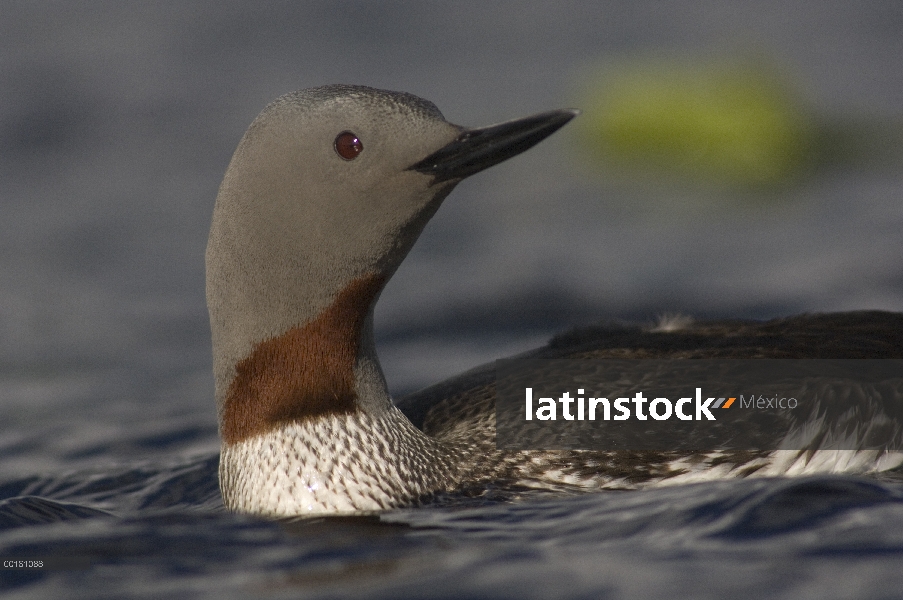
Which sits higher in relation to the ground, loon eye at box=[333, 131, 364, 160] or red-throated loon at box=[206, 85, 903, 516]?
loon eye at box=[333, 131, 364, 160]

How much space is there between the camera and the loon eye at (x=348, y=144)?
3.77 meters

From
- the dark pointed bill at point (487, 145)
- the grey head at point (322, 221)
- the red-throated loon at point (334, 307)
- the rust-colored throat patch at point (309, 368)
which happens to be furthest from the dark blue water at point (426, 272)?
the dark pointed bill at point (487, 145)

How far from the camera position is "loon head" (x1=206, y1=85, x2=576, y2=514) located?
12.3 ft

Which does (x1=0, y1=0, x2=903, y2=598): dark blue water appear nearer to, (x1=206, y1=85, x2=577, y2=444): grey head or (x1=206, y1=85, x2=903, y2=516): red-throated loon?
(x1=206, y1=85, x2=903, y2=516): red-throated loon

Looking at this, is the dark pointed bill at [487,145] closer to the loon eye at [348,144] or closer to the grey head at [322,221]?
the grey head at [322,221]

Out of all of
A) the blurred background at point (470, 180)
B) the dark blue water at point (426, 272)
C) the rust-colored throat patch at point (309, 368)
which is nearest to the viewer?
the dark blue water at point (426, 272)

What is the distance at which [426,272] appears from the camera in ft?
25.5

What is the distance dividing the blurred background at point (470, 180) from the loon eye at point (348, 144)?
2.25 meters

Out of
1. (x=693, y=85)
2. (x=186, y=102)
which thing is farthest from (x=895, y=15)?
(x=186, y=102)

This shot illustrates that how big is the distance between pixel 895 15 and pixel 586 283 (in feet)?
16.1

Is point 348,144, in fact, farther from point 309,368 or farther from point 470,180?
point 470,180

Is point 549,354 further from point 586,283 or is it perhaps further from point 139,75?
point 139,75

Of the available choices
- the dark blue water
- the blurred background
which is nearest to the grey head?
the dark blue water

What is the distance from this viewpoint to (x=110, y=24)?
1127cm
